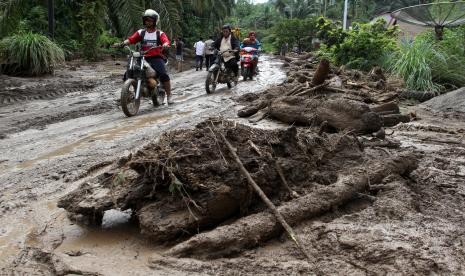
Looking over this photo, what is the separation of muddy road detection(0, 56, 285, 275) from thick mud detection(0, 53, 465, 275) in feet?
0.07

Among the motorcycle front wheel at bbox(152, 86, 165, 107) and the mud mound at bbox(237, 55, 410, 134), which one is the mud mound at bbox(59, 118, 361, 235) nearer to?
the mud mound at bbox(237, 55, 410, 134)

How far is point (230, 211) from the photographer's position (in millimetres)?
3484

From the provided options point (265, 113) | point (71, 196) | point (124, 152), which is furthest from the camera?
point (265, 113)

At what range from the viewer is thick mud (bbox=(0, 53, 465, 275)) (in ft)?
9.65

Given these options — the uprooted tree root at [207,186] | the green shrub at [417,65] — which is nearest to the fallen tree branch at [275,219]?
the uprooted tree root at [207,186]

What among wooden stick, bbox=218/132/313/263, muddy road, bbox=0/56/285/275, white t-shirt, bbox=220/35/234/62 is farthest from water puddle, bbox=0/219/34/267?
white t-shirt, bbox=220/35/234/62

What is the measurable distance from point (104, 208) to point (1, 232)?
788mm

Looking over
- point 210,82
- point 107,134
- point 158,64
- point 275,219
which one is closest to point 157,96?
point 158,64

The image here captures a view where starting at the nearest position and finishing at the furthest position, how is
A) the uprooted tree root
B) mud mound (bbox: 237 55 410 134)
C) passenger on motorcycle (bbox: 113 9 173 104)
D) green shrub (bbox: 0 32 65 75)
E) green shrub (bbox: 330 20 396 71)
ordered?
the uprooted tree root, mud mound (bbox: 237 55 410 134), passenger on motorcycle (bbox: 113 9 173 104), green shrub (bbox: 330 20 396 71), green shrub (bbox: 0 32 65 75)

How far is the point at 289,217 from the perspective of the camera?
3.36m

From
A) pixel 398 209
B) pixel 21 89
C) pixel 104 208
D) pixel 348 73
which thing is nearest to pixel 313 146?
pixel 398 209

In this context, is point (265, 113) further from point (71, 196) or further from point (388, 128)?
point (71, 196)

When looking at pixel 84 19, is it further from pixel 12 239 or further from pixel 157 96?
pixel 12 239

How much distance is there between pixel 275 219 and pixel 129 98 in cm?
567
